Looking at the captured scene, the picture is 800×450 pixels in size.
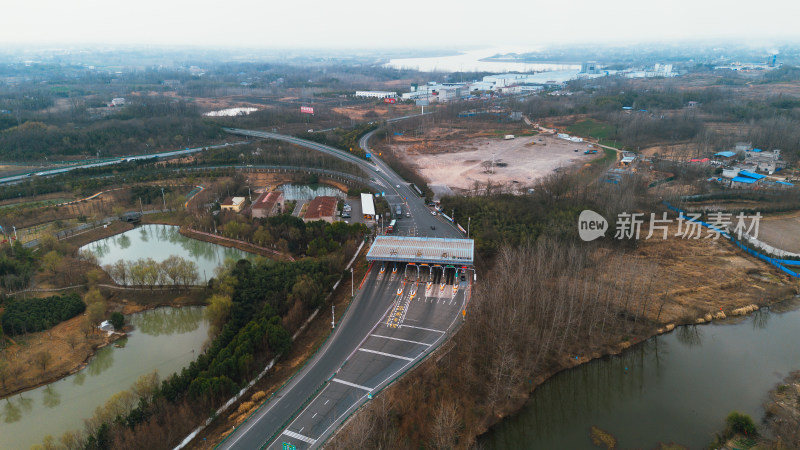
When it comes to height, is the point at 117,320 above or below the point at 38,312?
below

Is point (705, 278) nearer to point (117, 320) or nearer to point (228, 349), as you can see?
point (228, 349)

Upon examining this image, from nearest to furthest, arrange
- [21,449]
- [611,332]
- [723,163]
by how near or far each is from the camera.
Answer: [21,449], [611,332], [723,163]

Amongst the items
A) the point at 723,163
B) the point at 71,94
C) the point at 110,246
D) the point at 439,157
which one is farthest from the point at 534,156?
the point at 71,94

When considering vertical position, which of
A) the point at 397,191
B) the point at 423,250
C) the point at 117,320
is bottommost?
the point at 117,320

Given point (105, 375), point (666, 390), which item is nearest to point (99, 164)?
point (105, 375)

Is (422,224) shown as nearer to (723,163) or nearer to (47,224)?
(47,224)

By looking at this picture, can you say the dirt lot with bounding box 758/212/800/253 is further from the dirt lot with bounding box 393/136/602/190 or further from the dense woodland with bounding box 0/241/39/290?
the dense woodland with bounding box 0/241/39/290
